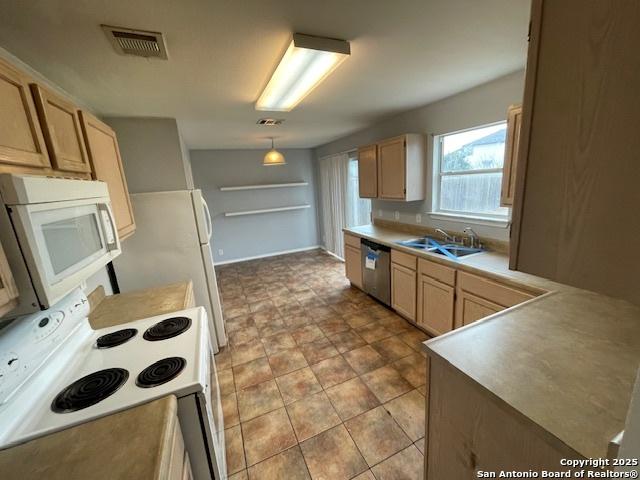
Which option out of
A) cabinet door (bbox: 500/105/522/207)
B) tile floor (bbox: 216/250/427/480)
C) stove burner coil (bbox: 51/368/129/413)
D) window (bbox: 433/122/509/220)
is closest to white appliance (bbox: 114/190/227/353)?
tile floor (bbox: 216/250/427/480)

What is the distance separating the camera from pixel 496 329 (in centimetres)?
120

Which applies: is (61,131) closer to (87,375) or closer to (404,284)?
(87,375)

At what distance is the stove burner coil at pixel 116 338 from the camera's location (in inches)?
54.2

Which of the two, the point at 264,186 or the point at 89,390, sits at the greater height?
the point at 264,186

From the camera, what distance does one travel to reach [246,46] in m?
1.48

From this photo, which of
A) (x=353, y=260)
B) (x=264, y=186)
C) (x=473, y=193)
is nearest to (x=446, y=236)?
(x=473, y=193)

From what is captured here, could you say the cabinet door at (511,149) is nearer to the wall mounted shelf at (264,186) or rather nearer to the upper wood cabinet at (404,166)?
the upper wood cabinet at (404,166)

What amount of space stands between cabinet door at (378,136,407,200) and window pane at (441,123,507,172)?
0.48m

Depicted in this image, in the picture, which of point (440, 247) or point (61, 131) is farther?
point (440, 247)

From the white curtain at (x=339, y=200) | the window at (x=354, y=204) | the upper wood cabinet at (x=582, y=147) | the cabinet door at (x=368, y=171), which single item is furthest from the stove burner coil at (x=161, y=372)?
the window at (x=354, y=204)

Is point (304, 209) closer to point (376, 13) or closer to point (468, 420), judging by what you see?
point (376, 13)

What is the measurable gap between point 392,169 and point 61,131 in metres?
2.94

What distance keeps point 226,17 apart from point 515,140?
6.33 feet

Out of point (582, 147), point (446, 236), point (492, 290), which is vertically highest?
point (582, 147)
